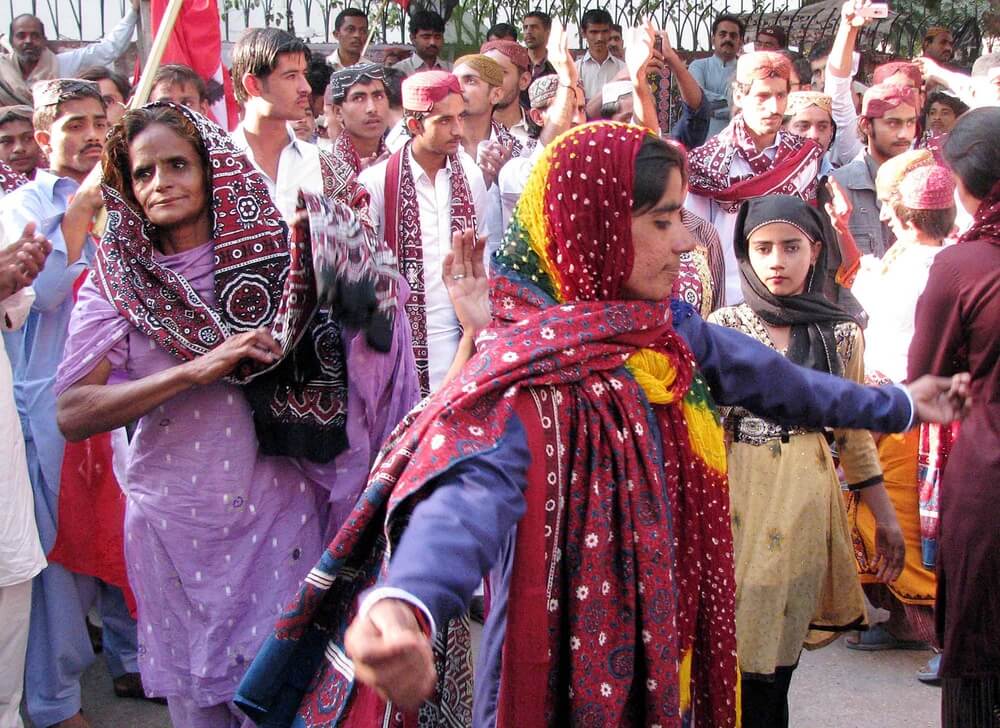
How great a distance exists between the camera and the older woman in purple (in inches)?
121

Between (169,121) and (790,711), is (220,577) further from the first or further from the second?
(790,711)

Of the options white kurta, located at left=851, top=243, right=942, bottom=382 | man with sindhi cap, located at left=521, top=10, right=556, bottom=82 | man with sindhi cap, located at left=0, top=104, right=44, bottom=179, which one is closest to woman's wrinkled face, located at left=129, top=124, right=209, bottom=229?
man with sindhi cap, located at left=0, top=104, right=44, bottom=179

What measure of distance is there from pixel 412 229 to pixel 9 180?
5.66 ft

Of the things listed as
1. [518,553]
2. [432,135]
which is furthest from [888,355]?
[518,553]

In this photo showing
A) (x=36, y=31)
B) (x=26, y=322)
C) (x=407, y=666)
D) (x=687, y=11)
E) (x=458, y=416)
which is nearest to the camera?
(x=407, y=666)

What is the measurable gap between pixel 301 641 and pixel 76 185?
112 inches

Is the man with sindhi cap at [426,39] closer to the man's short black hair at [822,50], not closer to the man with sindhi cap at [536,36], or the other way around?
the man with sindhi cap at [536,36]

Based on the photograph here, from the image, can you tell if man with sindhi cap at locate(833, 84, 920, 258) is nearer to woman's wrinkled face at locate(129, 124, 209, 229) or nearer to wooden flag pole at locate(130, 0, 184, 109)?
wooden flag pole at locate(130, 0, 184, 109)

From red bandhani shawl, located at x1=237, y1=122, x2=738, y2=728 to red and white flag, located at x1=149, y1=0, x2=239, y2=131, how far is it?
17.3ft

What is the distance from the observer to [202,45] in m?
7.24

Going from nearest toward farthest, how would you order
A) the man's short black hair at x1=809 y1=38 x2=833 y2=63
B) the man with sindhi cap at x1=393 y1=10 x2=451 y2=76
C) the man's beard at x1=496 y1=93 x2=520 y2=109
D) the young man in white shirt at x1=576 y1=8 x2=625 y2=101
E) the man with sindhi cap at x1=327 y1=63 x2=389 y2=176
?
the man with sindhi cap at x1=327 y1=63 x2=389 y2=176, the man's beard at x1=496 y1=93 x2=520 y2=109, the man with sindhi cap at x1=393 y1=10 x2=451 y2=76, the man's short black hair at x1=809 y1=38 x2=833 y2=63, the young man in white shirt at x1=576 y1=8 x2=625 y2=101

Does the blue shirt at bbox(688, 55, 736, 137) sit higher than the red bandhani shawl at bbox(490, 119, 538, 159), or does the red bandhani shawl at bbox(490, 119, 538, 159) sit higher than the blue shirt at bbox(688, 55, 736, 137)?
the blue shirt at bbox(688, 55, 736, 137)

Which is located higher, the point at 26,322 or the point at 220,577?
the point at 26,322

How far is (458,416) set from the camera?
2152 millimetres
